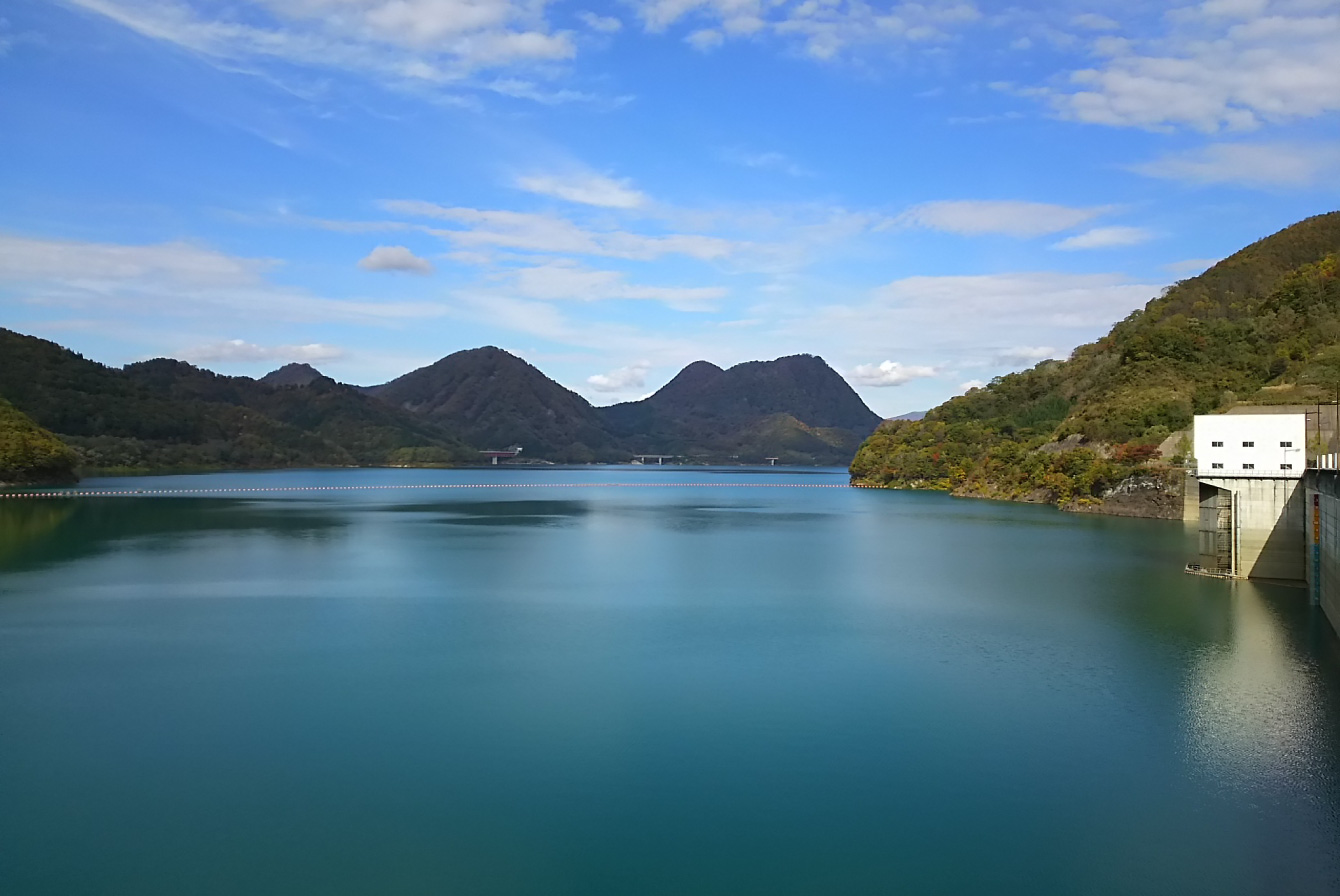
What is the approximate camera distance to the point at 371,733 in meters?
13.8

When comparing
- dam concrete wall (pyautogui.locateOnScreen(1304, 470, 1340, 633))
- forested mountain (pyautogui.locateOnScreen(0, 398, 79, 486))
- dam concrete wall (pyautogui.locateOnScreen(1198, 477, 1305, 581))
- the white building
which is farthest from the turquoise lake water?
forested mountain (pyautogui.locateOnScreen(0, 398, 79, 486))

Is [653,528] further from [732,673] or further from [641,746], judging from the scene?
[641,746]

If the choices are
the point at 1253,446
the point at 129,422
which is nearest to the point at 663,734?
the point at 1253,446

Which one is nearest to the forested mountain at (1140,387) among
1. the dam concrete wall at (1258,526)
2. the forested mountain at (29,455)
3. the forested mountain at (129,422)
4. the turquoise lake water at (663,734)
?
the dam concrete wall at (1258,526)

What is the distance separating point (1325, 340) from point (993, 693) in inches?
2493

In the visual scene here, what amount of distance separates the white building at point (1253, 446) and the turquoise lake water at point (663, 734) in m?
3.32

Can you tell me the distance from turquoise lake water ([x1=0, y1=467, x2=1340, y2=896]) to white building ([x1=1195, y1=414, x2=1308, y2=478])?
3323mm

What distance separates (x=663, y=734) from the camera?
45.9 feet

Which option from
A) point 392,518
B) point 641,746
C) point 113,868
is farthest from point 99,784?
point 392,518

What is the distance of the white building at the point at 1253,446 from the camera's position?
1040 inches

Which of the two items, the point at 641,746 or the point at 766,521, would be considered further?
the point at 766,521

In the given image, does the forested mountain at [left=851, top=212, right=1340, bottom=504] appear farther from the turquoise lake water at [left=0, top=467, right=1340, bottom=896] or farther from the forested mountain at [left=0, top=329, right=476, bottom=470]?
the forested mountain at [left=0, top=329, right=476, bottom=470]

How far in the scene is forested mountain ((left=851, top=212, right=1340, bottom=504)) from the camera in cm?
6153

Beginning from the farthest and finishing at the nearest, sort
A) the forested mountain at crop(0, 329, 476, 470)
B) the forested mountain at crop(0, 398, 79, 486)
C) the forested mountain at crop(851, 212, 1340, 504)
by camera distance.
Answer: the forested mountain at crop(0, 329, 476, 470), the forested mountain at crop(0, 398, 79, 486), the forested mountain at crop(851, 212, 1340, 504)
